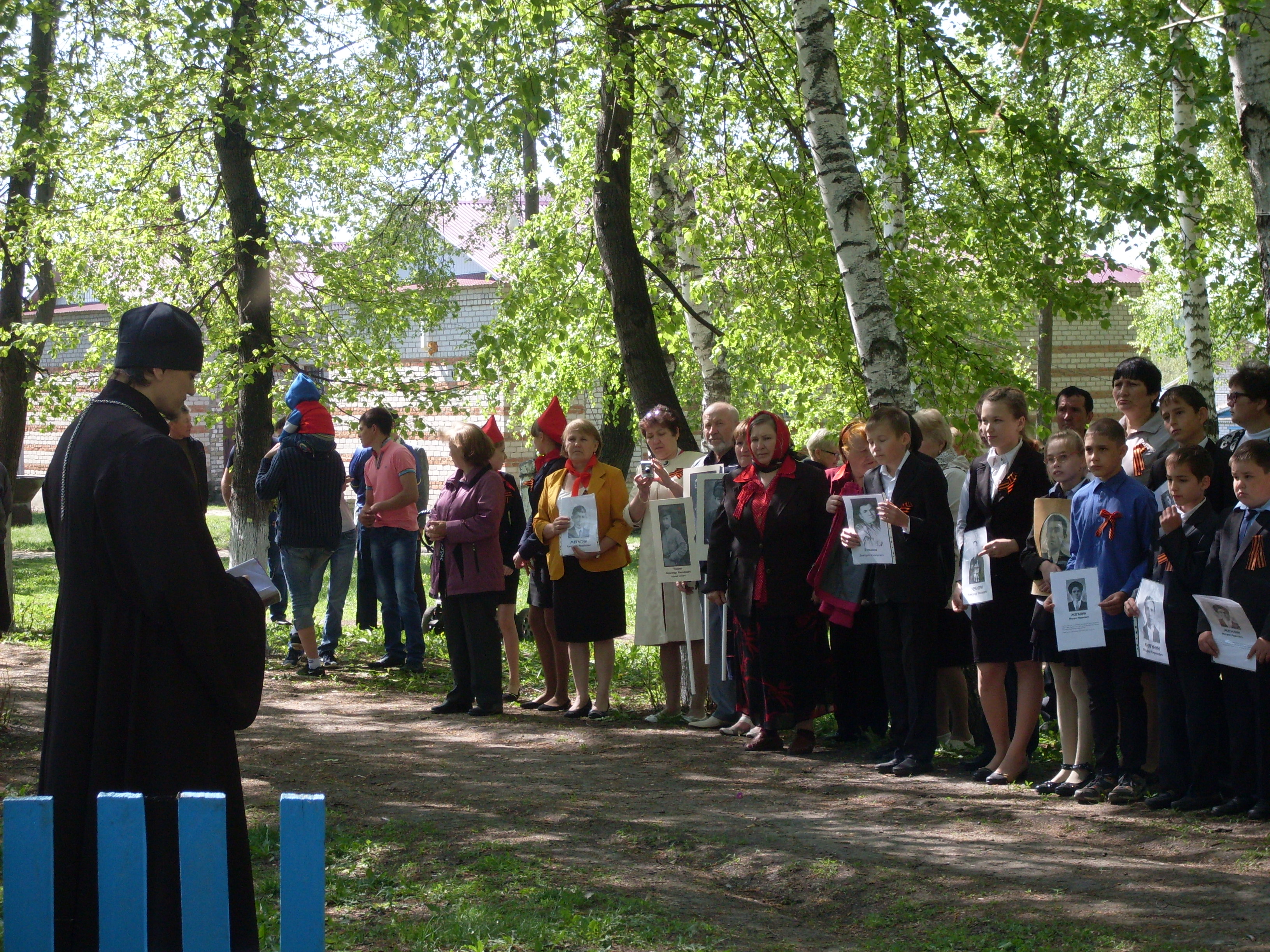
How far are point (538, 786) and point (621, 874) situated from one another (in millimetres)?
1615

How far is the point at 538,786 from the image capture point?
677 centimetres

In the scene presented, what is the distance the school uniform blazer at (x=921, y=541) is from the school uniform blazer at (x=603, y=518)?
2.19 metres

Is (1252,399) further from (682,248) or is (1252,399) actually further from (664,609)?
(682,248)

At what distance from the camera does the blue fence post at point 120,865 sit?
8.73 feet

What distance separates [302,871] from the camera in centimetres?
256

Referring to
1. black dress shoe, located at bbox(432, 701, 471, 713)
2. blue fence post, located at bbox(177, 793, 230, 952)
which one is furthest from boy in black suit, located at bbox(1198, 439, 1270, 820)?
black dress shoe, located at bbox(432, 701, 471, 713)

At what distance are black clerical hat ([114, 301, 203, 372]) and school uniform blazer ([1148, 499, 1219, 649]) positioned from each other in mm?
4450

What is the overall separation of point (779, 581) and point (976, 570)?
1.28 metres

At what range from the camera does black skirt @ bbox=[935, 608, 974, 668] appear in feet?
24.0

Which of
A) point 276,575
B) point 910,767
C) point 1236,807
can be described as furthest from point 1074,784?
point 276,575

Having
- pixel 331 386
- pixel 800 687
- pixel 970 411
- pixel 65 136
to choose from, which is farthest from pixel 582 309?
pixel 800 687

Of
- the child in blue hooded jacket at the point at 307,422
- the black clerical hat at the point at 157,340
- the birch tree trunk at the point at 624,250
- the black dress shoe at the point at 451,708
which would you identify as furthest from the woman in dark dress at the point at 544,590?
the black clerical hat at the point at 157,340

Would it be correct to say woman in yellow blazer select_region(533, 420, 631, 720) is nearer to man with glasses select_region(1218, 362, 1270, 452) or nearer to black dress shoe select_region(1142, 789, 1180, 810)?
black dress shoe select_region(1142, 789, 1180, 810)

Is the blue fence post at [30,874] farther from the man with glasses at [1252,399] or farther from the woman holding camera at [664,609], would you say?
the woman holding camera at [664,609]
